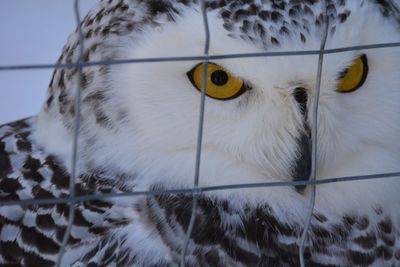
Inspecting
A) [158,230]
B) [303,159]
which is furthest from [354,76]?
[158,230]

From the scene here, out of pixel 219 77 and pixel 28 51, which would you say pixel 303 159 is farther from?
pixel 28 51

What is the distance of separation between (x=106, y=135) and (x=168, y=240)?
254 mm

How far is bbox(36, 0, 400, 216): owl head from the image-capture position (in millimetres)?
1550

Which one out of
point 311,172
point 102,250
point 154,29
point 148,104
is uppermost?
point 154,29

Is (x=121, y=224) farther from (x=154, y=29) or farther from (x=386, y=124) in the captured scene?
(x=386, y=124)

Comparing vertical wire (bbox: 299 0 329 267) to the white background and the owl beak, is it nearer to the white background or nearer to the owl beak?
the owl beak

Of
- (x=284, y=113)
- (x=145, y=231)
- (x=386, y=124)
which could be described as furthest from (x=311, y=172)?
(x=145, y=231)

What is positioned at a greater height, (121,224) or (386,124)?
(386,124)

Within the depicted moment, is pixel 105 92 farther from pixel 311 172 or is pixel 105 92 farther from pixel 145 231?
pixel 311 172

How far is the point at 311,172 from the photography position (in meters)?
1.55

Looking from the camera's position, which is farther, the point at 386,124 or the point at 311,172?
the point at 386,124

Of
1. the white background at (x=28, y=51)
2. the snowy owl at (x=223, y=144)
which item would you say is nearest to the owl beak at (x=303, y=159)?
the snowy owl at (x=223, y=144)

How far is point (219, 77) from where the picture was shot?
1.54 metres

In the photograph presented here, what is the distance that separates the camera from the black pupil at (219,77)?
154 cm
